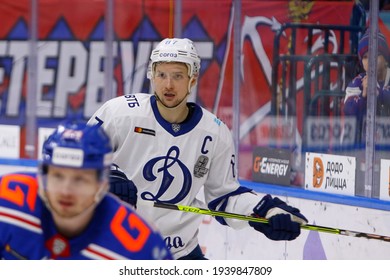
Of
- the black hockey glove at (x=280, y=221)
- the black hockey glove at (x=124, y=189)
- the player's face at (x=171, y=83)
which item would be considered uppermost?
the player's face at (x=171, y=83)

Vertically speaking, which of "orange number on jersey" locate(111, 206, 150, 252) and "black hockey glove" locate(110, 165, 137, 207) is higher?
"black hockey glove" locate(110, 165, 137, 207)

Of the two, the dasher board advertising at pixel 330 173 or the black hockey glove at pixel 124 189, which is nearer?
the black hockey glove at pixel 124 189

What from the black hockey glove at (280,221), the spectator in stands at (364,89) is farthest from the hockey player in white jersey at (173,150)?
the spectator in stands at (364,89)

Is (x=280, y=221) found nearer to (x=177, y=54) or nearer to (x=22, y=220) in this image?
(x=177, y=54)

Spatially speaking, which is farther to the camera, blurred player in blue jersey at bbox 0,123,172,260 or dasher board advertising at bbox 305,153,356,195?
dasher board advertising at bbox 305,153,356,195

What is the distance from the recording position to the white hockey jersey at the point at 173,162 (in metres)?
4.11

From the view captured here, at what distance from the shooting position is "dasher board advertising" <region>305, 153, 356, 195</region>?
204 inches

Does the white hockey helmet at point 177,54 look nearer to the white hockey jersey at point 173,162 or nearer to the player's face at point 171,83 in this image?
the player's face at point 171,83

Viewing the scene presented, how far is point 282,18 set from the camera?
18.8ft

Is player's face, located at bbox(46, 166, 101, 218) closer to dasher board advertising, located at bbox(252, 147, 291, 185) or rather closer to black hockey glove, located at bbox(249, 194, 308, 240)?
black hockey glove, located at bbox(249, 194, 308, 240)

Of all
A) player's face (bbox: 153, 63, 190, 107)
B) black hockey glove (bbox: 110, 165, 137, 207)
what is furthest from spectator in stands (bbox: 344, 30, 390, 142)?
black hockey glove (bbox: 110, 165, 137, 207)

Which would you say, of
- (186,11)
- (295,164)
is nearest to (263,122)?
(295,164)

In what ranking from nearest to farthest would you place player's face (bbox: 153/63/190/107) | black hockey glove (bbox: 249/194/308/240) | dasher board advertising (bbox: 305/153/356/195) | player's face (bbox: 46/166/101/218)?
player's face (bbox: 46/166/101/218) → black hockey glove (bbox: 249/194/308/240) → player's face (bbox: 153/63/190/107) → dasher board advertising (bbox: 305/153/356/195)

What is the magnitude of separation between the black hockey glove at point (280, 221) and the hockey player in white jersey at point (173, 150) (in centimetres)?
17
